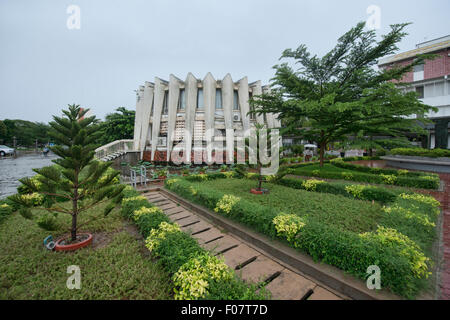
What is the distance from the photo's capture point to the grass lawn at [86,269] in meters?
2.45

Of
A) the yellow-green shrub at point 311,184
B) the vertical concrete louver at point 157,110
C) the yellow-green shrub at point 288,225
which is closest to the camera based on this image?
the yellow-green shrub at point 288,225

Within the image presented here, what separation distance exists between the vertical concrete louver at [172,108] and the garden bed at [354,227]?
12731mm

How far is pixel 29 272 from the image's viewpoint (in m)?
2.90

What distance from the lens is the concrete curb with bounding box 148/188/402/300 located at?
2.33 meters

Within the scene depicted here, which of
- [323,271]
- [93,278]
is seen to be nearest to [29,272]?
[93,278]

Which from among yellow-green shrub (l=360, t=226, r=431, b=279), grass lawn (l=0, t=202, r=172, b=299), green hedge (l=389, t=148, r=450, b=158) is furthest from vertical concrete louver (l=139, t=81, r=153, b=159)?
green hedge (l=389, t=148, r=450, b=158)

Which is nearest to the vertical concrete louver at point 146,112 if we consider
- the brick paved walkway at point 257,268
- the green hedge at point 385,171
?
the brick paved walkway at point 257,268

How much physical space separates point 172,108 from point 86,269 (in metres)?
17.3

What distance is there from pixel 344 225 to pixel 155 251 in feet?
13.8

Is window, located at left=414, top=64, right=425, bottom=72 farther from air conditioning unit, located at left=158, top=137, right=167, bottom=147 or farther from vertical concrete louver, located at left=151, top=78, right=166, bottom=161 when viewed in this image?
air conditioning unit, located at left=158, top=137, right=167, bottom=147

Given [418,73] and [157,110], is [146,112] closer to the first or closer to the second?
[157,110]

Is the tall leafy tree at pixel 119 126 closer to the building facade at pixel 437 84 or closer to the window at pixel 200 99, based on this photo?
the window at pixel 200 99

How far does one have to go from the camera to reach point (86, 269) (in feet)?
9.64
